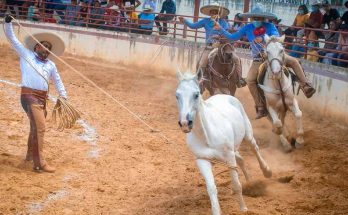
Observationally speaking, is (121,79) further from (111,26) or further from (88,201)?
(88,201)

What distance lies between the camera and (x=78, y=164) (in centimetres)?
893

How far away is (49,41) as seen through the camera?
28.8 ft

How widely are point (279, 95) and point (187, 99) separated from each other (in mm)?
4602

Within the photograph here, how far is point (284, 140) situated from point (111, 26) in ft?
35.9

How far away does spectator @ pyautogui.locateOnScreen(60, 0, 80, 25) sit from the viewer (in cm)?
2119

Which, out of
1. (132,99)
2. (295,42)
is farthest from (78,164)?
(295,42)

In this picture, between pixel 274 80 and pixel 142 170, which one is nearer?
pixel 142 170

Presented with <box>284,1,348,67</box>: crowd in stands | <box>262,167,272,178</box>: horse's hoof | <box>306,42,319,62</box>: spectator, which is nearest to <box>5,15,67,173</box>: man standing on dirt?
<box>262,167,272,178</box>: horse's hoof

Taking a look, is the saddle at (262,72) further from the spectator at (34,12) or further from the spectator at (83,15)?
the spectator at (34,12)

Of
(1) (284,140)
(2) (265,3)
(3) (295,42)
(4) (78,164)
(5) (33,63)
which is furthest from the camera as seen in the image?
(2) (265,3)

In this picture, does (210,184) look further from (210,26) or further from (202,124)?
(210,26)

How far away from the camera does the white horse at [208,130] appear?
613cm

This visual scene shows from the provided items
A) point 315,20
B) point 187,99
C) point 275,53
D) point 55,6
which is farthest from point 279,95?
point 55,6

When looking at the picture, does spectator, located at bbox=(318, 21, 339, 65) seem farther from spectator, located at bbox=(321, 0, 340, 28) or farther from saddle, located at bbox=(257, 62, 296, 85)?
saddle, located at bbox=(257, 62, 296, 85)
